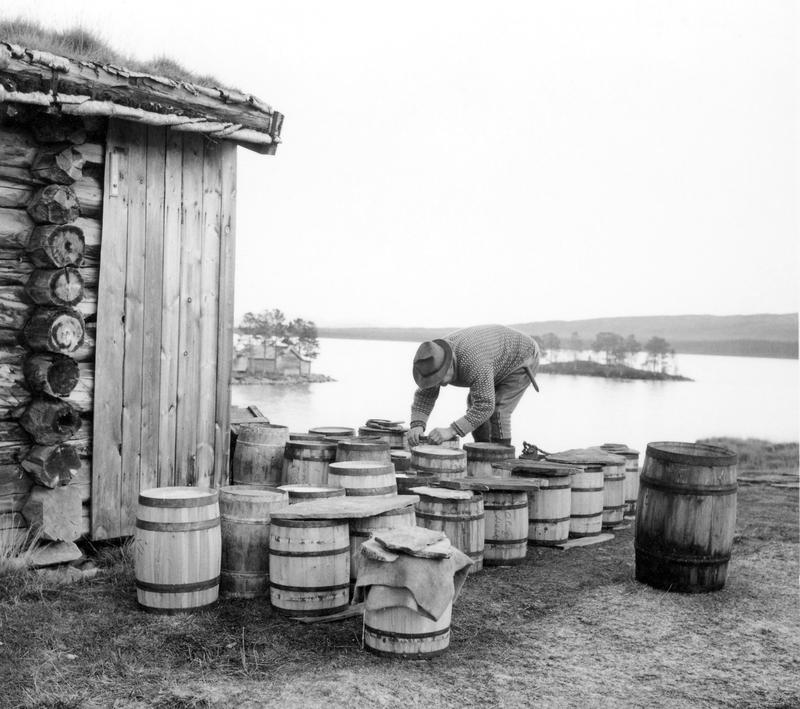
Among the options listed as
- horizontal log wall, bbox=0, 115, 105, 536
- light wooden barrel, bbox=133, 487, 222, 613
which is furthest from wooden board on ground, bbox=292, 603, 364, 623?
horizontal log wall, bbox=0, 115, 105, 536

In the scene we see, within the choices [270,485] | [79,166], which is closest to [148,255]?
[79,166]

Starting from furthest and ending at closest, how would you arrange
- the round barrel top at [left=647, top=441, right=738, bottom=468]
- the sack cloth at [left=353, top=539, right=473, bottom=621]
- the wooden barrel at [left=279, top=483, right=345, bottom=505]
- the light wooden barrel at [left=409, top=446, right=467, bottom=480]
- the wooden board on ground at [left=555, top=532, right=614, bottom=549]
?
the wooden board on ground at [left=555, top=532, right=614, bottom=549], the light wooden barrel at [left=409, top=446, right=467, bottom=480], the round barrel top at [left=647, top=441, right=738, bottom=468], the wooden barrel at [left=279, top=483, right=345, bottom=505], the sack cloth at [left=353, top=539, right=473, bottom=621]

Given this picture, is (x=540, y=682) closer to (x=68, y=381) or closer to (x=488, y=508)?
(x=488, y=508)

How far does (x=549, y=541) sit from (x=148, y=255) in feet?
13.7

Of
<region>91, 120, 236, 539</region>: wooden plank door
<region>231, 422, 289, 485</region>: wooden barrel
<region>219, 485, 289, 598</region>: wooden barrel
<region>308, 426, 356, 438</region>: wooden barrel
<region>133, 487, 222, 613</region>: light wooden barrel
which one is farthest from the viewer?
<region>308, 426, 356, 438</region>: wooden barrel

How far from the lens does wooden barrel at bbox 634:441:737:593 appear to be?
593 centimetres

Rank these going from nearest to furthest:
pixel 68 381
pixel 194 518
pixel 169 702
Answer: pixel 169 702
pixel 194 518
pixel 68 381

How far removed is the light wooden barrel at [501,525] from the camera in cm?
660

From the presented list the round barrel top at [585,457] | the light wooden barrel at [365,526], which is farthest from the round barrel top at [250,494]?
the round barrel top at [585,457]

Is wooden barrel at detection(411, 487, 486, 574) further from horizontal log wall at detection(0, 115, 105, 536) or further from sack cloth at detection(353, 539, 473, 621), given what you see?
horizontal log wall at detection(0, 115, 105, 536)

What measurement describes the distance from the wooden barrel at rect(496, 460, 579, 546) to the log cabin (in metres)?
2.68

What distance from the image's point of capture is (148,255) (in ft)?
21.6

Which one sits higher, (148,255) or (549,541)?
(148,255)

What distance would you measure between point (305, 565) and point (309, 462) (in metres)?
1.67
